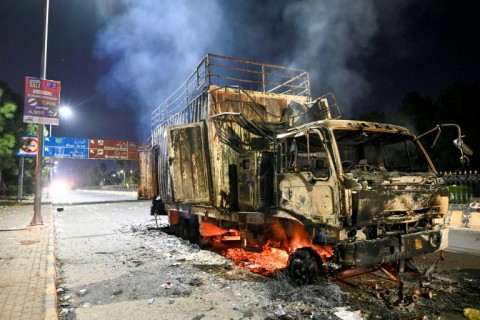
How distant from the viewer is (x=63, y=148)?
97.9ft

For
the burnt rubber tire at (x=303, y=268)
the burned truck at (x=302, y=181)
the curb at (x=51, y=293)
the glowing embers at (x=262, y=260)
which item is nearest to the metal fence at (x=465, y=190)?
the burned truck at (x=302, y=181)

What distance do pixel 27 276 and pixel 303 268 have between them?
4.75m

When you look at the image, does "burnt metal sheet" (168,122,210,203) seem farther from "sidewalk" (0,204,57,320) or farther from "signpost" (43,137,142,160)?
"signpost" (43,137,142,160)

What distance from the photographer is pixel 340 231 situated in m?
4.57

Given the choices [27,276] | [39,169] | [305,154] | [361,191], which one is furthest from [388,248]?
[39,169]

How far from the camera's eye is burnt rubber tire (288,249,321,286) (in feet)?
16.4

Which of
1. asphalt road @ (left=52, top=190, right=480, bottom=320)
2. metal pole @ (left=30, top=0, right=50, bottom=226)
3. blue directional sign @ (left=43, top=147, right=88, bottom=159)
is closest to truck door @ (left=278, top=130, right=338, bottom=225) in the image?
asphalt road @ (left=52, top=190, right=480, bottom=320)

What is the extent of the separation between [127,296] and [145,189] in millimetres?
7603

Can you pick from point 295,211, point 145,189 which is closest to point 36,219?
point 145,189

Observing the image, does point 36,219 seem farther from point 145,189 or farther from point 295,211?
point 295,211

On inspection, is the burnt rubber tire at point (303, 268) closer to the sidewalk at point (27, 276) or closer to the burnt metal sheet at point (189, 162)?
the burnt metal sheet at point (189, 162)

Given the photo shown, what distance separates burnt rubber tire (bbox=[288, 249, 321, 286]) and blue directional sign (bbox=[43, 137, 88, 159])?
2945cm

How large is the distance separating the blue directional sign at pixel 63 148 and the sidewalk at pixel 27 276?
21106 mm

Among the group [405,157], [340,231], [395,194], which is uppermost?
[405,157]
